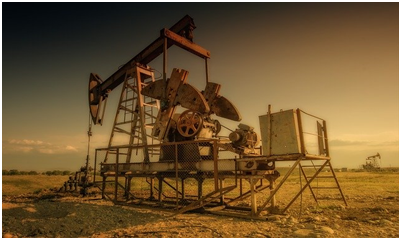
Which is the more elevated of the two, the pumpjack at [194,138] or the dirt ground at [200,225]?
the pumpjack at [194,138]

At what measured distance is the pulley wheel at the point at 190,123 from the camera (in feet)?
29.0

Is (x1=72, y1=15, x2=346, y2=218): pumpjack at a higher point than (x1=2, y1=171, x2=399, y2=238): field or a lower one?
higher

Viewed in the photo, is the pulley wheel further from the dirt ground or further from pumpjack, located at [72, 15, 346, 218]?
the dirt ground

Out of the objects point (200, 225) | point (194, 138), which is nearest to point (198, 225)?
point (200, 225)

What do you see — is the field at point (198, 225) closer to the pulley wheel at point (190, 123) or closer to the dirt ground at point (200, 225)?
the dirt ground at point (200, 225)

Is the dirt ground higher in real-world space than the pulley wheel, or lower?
lower

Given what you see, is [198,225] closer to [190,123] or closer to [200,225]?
[200,225]

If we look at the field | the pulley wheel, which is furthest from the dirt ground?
the pulley wheel

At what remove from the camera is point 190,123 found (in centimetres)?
898

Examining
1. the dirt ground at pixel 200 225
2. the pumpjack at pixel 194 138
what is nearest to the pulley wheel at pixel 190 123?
the pumpjack at pixel 194 138

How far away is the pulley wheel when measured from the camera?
29.0 ft

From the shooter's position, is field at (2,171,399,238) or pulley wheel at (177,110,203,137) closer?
field at (2,171,399,238)

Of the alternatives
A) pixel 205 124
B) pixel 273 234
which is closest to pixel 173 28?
pixel 205 124

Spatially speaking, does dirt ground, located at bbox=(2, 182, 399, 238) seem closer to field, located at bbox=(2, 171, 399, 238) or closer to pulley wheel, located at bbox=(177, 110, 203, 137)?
field, located at bbox=(2, 171, 399, 238)
